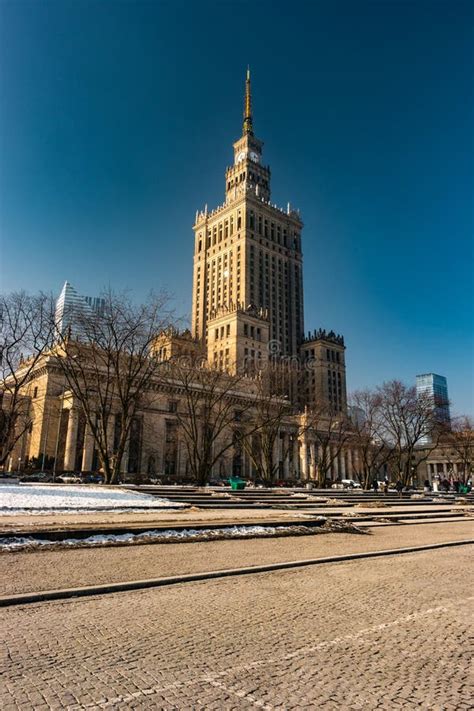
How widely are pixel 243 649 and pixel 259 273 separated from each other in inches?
5267

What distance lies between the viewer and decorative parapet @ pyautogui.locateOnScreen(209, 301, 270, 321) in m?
117

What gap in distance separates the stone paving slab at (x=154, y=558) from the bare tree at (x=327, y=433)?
1447 inches

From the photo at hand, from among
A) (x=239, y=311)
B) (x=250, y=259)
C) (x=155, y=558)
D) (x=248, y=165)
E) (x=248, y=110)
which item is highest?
(x=248, y=110)

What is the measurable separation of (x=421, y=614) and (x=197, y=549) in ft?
21.5

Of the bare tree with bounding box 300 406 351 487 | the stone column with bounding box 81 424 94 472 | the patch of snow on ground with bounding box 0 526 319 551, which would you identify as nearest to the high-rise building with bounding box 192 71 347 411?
the bare tree with bounding box 300 406 351 487

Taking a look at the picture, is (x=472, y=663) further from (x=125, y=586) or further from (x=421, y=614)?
(x=125, y=586)

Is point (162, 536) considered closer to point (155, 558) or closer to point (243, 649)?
point (155, 558)

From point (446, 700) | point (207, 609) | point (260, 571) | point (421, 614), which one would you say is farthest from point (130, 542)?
point (446, 700)

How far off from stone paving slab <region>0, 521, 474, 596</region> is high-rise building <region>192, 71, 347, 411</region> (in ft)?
355

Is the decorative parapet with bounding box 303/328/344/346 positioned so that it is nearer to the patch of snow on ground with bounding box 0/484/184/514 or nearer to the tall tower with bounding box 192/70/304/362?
the tall tower with bounding box 192/70/304/362

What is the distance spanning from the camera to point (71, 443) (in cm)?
6425

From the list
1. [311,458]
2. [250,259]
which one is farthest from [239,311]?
[311,458]

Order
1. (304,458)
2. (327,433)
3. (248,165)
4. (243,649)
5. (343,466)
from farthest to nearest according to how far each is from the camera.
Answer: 1. (248,165)
2. (343,466)
3. (304,458)
4. (327,433)
5. (243,649)

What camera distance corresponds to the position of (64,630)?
557 cm
